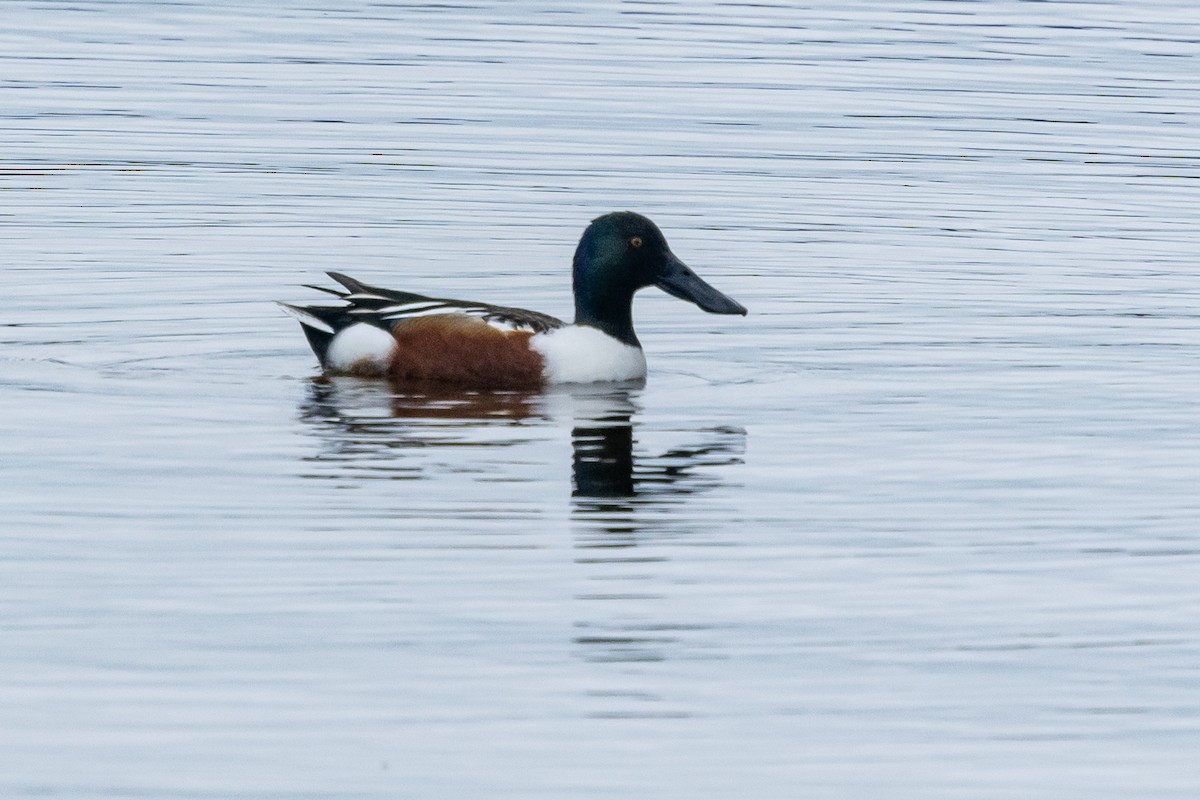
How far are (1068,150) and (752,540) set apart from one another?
14854mm

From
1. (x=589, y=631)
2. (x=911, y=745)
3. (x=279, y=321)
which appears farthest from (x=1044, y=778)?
(x=279, y=321)

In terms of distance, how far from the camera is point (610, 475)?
10.6m

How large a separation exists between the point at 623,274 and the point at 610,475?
3087 millimetres

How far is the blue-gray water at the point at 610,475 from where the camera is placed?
280 inches

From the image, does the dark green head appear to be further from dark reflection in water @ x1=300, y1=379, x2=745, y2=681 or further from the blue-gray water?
dark reflection in water @ x1=300, y1=379, x2=745, y2=681

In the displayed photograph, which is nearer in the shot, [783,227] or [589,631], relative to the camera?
[589,631]

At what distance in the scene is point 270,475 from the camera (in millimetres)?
10461

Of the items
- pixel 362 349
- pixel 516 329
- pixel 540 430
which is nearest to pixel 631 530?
pixel 540 430

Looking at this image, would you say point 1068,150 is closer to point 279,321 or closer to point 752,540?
point 279,321

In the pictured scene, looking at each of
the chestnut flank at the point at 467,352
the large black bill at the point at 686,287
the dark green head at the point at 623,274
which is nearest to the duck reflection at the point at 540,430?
the chestnut flank at the point at 467,352

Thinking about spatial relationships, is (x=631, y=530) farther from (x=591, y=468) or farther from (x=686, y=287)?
(x=686, y=287)

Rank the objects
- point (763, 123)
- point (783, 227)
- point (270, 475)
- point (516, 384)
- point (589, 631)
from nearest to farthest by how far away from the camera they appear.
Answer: point (589, 631) < point (270, 475) < point (516, 384) < point (783, 227) < point (763, 123)

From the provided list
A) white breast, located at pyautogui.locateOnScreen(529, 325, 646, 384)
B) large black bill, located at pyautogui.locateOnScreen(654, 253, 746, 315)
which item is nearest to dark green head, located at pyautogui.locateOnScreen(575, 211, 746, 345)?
large black bill, located at pyautogui.locateOnScreen(654, 253, 746, 315)

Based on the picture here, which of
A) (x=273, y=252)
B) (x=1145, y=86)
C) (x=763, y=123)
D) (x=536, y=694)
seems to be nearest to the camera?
(x=536, y=694)
